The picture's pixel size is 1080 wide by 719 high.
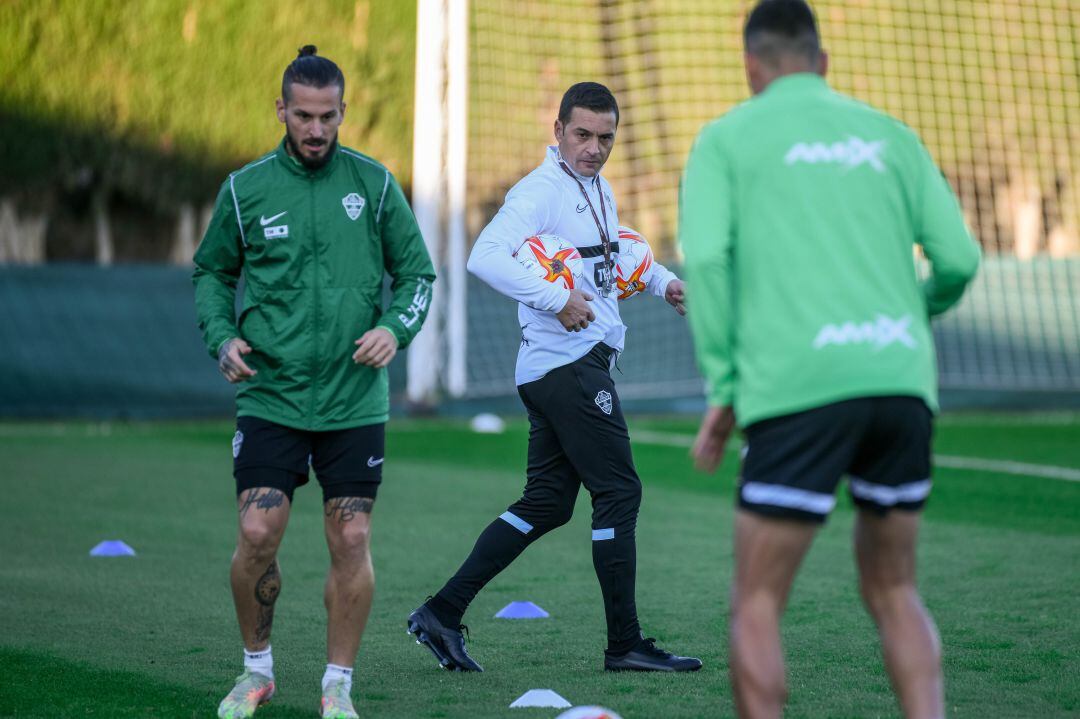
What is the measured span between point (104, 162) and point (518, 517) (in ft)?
44.1

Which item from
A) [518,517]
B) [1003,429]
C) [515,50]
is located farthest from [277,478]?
[515,50]

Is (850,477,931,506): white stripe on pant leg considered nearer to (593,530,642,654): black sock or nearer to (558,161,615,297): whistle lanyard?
(593,530,642,654): black sock

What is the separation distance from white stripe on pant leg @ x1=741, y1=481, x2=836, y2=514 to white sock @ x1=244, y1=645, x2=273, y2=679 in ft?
6.57

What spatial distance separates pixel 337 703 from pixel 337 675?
0.33ft

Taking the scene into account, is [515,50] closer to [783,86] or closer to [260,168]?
[260,168]

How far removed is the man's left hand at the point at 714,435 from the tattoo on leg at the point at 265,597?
169 centimetres

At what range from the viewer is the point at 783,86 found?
11.9 ft

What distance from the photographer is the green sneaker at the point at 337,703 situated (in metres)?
4.54

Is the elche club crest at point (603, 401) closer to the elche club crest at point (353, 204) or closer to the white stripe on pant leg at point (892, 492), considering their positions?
the elche club crest at point (353, 204)

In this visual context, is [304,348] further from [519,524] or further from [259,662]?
[519,524]

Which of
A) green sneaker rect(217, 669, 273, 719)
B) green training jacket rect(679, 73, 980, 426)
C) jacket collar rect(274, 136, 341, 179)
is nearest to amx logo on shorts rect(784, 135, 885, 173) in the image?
green training jacket rect(679, 73, 980, 426)

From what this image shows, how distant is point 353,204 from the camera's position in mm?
4781

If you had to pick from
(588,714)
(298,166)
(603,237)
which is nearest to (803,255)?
(588,714)

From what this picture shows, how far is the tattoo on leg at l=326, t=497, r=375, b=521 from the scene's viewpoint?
4.71 m
